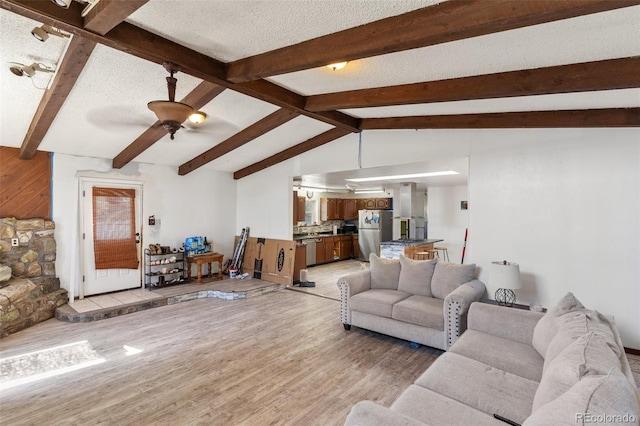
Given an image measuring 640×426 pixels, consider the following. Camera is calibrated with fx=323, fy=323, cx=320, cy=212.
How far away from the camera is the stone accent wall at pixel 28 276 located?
4.18 metres

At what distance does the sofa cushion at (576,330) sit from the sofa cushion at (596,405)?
72 centimetres

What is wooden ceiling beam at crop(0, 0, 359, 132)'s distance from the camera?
2.00 meters

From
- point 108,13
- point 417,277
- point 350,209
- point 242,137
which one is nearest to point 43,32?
point 108,13

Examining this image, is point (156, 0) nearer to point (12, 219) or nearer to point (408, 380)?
point (408, 380)

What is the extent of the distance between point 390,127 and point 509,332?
9.67 feet

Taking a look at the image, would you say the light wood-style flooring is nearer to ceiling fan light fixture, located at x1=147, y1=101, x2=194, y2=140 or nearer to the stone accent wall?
the stone accent wall

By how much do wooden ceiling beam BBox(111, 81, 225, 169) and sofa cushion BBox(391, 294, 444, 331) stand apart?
3.11m

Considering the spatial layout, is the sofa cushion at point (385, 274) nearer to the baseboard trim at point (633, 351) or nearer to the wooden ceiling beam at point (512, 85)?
the wooden ceiling beam at point (512, 85)

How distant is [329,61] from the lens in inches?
91.3

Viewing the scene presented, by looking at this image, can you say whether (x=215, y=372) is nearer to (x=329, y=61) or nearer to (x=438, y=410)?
(x=438, y=410)

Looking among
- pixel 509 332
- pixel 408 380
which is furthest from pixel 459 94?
pixel 408 380

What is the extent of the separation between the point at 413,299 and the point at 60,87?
4387mm

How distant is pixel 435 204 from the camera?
849 centimetres

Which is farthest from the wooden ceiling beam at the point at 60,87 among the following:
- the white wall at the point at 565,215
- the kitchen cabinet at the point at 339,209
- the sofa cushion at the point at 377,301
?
the kitchen cabinet at the point at 339,209
